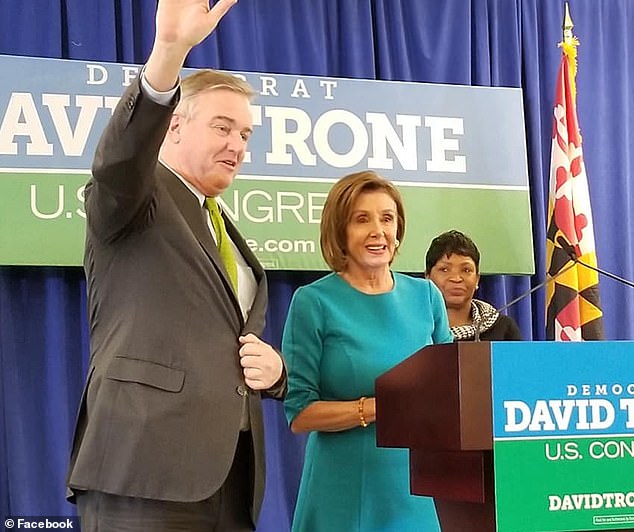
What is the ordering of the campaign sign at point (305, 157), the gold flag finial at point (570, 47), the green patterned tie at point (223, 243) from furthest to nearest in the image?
the gold flag finial at point (570, 47) → the campaign sign at point (305, 157) → the green patterned tie at point (223, 243)

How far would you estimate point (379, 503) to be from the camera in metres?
1.98

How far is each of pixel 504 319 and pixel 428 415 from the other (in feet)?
6.28

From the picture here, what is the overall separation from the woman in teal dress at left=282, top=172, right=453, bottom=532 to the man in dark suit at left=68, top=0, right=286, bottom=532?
0.47 metres

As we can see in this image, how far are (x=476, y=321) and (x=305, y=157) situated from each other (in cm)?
92

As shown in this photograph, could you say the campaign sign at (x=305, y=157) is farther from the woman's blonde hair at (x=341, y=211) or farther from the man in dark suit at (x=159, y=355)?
the man in dark suit at (x=159, y=355)

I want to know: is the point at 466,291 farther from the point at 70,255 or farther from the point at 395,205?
the point at 70,255

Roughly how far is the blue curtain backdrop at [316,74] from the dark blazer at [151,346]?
6.58ft

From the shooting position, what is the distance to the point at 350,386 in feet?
6.71

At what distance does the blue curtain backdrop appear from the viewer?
11.2ft

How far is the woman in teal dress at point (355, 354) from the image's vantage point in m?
1.99

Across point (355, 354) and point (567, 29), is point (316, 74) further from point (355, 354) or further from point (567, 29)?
point (355, 354)

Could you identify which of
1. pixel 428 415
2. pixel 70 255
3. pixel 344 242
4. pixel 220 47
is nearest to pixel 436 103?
pixel 220 47

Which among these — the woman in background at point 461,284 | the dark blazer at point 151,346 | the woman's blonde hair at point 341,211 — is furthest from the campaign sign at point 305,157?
the dark blazer at point 151,346

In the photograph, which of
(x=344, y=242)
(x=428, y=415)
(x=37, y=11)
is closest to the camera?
(x=428, y=415)
